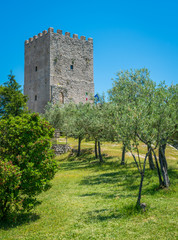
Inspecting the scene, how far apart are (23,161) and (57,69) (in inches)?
1952

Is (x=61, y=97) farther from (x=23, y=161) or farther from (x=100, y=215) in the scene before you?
(x=100, y=215)

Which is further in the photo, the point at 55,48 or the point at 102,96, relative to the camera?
the point at 55,48

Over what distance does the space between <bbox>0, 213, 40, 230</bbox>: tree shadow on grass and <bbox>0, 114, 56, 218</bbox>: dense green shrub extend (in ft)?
1.38

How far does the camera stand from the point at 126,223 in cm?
1012

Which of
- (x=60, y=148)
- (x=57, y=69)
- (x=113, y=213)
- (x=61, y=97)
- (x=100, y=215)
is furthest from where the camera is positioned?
(x=61, y=97)

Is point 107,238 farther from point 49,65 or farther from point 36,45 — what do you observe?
point 36,45

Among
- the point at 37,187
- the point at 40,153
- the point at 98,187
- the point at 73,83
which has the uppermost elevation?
the point at 73,83

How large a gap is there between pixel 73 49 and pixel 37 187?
54.8m

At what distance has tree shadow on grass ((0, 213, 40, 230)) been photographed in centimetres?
1088

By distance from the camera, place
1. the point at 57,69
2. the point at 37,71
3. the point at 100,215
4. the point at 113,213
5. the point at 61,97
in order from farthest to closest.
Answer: the point at 37,71
the point at 61,97
the point at 57,69
the point at 113,213
the point at 100,215

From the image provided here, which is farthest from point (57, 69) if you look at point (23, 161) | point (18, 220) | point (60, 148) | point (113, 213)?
point (113, 213)

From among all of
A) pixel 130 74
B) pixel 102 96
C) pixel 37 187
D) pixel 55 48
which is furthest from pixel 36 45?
pixel 37 187

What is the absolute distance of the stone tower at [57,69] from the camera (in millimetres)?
58000

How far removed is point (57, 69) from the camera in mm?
58781
